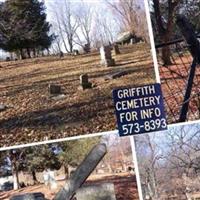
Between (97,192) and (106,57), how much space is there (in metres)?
0.85

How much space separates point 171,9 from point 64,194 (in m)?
1.36

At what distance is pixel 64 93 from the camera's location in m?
4.09

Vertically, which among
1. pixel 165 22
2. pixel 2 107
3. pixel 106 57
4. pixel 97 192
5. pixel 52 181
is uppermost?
pixel 165 22

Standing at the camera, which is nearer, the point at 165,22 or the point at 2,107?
the point at 2,107

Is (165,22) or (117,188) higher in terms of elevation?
(165,22)

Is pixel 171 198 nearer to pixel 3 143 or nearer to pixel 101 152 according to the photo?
pixel 101 152

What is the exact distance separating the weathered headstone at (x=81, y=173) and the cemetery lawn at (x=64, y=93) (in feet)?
0.44

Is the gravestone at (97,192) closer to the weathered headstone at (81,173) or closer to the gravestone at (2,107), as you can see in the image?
the weathered headstone at (81,173)

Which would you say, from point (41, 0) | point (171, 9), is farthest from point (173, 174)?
point (41, 0)

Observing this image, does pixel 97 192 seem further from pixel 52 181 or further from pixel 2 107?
pixel 2 107

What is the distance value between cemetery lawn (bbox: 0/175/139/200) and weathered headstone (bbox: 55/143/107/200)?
44 mm

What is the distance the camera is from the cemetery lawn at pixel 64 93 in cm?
404

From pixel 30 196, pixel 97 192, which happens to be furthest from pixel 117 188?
pixel 30 196

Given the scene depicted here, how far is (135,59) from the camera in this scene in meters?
4.14
